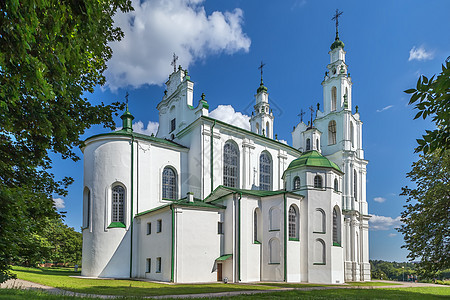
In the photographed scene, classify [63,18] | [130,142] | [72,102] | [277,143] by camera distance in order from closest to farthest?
1. [63,18]
2. [72,102]
3. [130,142]
4. [277,143]

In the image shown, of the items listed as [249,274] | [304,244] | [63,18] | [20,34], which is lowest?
[249,274]

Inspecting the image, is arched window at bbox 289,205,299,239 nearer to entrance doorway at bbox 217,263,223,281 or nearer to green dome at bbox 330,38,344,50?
entrance doorway at bbox 217,263,223,281

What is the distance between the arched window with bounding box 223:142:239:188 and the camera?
30.7 metres

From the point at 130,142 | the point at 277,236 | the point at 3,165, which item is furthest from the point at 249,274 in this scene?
the point at 3,165

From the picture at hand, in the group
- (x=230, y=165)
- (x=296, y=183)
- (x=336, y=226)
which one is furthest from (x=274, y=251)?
(x=230, y=165)

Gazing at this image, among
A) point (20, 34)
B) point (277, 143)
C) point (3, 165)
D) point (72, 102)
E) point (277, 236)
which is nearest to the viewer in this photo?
point (20, 34)

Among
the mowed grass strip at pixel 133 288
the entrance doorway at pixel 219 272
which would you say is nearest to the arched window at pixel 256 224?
the entrance doorway at pixel 219 272

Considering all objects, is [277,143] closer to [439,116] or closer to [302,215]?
[302,215]

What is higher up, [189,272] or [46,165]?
[46,165]

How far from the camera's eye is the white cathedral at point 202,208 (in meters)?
23.9

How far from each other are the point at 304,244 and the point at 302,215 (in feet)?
6.82

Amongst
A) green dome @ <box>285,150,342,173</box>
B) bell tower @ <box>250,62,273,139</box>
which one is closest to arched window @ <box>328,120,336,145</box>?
bell tower @ <box>250,62,273,139</box>

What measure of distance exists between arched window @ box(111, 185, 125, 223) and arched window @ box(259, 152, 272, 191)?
1276 centimetres

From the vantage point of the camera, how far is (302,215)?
26.5 m
